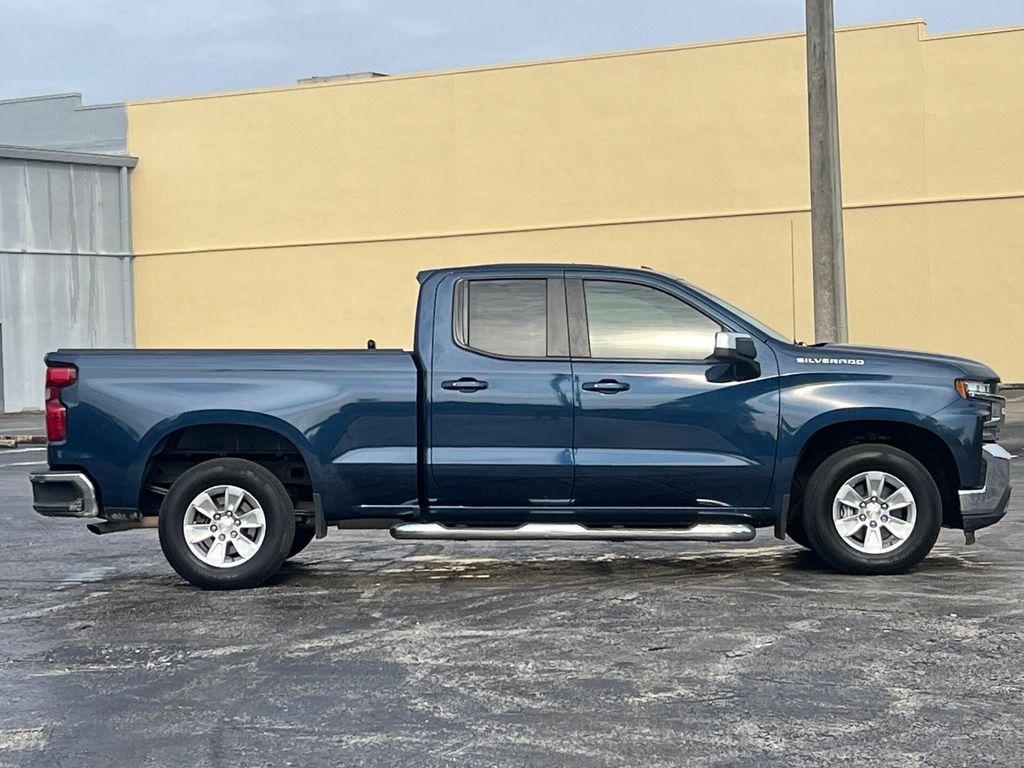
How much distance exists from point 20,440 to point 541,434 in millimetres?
21329

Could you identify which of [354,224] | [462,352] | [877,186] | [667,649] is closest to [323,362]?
[462,352]

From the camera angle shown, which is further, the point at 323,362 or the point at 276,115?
the point at 276,115

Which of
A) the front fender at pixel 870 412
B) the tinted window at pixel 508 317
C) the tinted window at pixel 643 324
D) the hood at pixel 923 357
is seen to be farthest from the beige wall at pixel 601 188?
the tinted window at pixel 508 317

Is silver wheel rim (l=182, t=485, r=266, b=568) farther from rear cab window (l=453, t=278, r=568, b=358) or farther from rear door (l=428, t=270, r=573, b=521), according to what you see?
rear cab window (l=453, t=278, r=568, b=358)

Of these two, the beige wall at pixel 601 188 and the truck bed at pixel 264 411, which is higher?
the beige wall at pixel 601 188

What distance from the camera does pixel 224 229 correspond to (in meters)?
39.0

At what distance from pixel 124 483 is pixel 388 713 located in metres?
3.79

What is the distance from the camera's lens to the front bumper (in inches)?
366

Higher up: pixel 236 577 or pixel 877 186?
pixel 877 186

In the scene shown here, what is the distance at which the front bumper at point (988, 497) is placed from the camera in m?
9.30

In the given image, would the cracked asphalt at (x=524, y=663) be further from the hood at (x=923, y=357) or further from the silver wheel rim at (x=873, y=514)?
the hood at (x=923, y=357)

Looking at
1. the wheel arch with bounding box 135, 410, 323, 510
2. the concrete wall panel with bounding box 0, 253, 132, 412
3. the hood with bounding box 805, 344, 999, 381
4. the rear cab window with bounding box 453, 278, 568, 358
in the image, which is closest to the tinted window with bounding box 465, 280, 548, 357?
the rear cab window with bounding box 453, 278, 568, 358

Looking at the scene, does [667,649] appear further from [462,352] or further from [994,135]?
[994,135]

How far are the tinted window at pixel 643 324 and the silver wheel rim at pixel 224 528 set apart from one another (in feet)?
7.60
